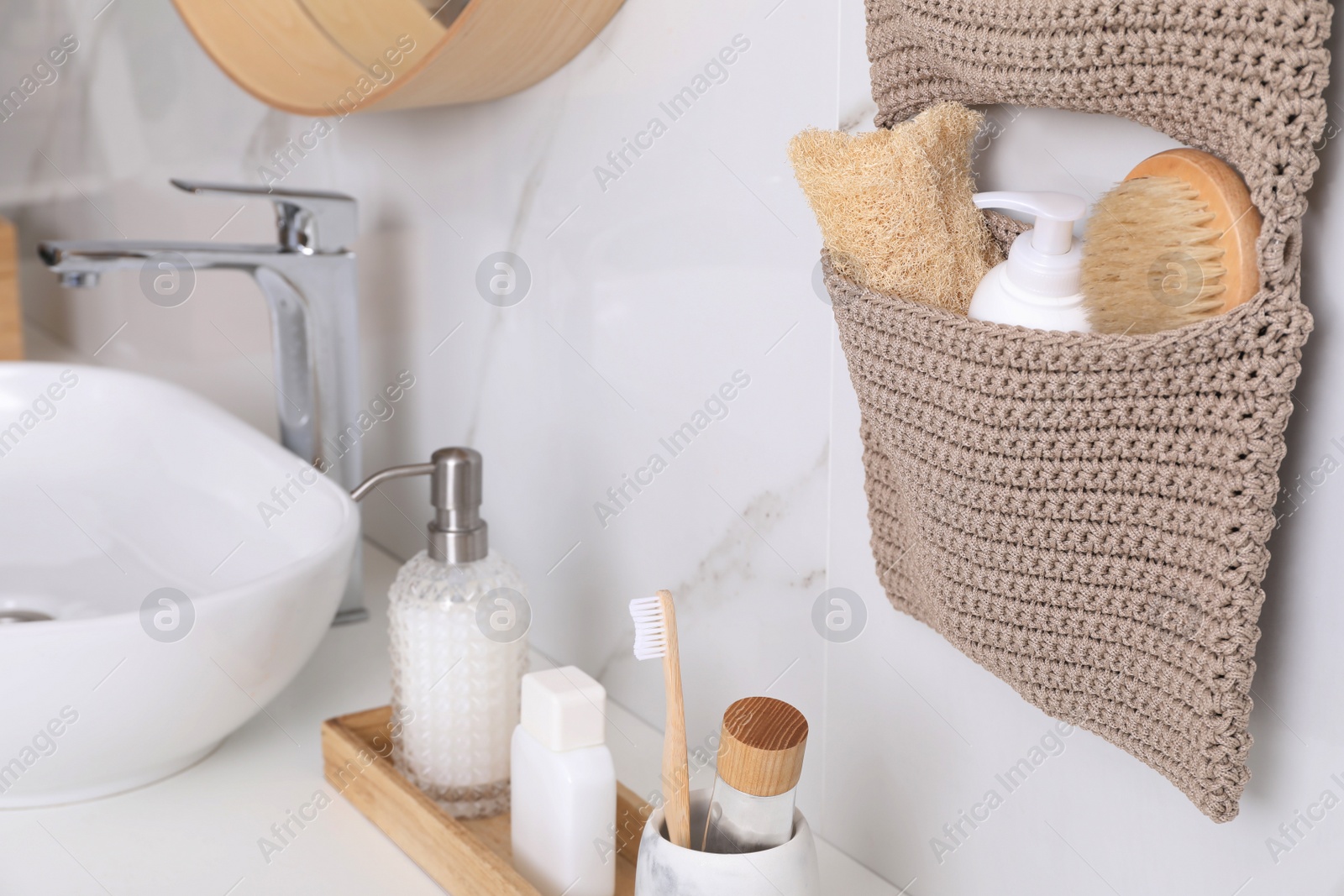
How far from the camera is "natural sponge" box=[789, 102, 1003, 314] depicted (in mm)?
420

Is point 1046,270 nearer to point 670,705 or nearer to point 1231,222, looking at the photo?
point 1231,222

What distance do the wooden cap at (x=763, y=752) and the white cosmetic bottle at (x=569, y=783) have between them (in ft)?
0.40

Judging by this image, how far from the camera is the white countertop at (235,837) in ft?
2.00

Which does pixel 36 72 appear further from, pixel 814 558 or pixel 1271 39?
pixel 1271 39

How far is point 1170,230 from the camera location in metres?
0.35

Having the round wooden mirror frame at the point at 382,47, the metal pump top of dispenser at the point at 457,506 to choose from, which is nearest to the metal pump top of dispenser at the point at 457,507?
the metal pump top of dispenser at the point at 457,506

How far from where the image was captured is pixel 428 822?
2.03ft

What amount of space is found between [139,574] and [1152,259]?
0.73 metres

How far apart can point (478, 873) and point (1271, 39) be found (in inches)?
19.1

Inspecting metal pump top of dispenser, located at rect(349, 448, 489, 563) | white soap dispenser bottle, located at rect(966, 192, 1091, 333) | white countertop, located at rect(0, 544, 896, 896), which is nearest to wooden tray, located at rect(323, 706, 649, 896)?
white countertop, located at rect(0, 544, 896, 896)

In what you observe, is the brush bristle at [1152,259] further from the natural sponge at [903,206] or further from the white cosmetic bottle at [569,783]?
the white cosmetic bottle at [569,783]

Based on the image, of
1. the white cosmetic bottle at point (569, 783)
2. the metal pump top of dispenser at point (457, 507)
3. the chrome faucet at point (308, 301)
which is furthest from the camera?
the chrome faucet at point (308, 301)

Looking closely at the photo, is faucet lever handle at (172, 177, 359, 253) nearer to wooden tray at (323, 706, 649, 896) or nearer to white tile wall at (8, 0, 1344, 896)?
white tile wall at (8, 0, 1344, 896)

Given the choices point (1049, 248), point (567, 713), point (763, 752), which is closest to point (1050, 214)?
point (1049, 248)
